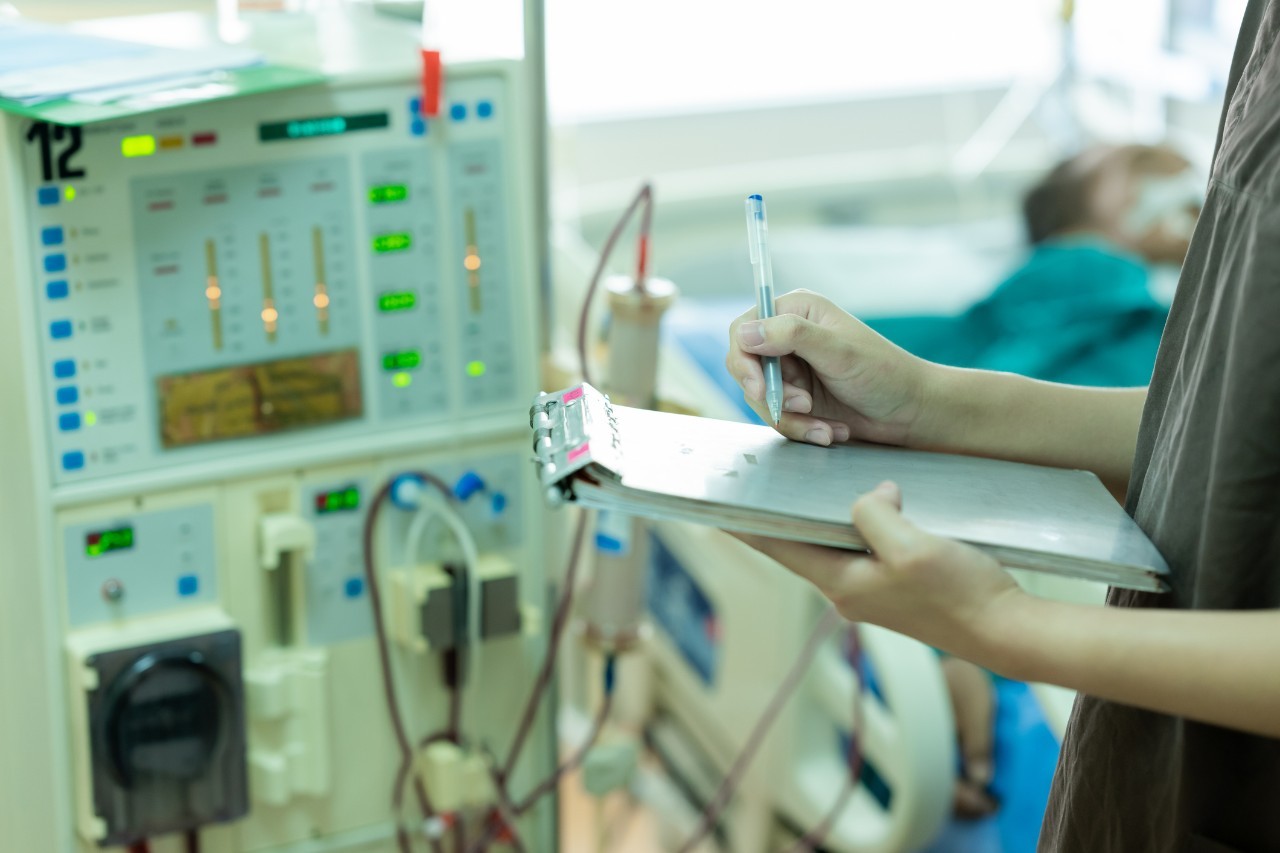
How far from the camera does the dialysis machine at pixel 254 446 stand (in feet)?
4.04

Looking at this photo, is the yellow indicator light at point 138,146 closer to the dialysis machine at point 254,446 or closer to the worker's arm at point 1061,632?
the dialysis machine at point 254,446

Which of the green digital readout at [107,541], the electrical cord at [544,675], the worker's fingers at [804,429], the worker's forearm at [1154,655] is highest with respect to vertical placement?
the worker's fingers at [804,429]

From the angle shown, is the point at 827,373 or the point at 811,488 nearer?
the point at 811,488

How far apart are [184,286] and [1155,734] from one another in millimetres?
905

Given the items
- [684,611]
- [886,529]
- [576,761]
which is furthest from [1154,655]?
[684,611]

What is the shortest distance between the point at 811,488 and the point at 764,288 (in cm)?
18

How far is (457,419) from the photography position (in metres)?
1.45

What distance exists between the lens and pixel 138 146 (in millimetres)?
1224

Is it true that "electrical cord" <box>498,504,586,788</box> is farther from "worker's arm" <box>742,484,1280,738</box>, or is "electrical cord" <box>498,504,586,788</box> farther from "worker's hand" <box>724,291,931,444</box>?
"worker's arm" <box>742,484,1280,738</box>

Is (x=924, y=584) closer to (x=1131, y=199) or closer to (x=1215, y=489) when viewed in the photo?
(x=1215, y=489)

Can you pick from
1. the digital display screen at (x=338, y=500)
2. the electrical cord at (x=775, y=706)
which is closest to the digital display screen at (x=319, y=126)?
the digital display screen at (x=338, y=500)

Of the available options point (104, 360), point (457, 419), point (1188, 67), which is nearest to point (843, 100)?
point (1188, 67)

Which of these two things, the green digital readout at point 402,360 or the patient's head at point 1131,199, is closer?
the green digital readout at point 402,360

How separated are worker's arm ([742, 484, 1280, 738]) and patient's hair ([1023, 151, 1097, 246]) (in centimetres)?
237
